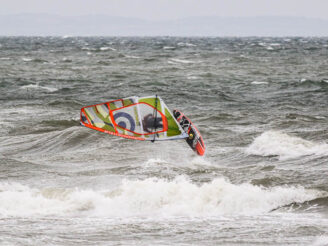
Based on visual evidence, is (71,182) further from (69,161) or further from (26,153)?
(26,153)

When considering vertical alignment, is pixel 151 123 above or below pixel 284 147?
above

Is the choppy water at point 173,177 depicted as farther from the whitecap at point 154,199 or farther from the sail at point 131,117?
the sail at point 131,117

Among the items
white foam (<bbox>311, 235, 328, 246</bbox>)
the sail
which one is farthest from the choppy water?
the sail

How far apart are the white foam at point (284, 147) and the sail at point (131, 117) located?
273cm

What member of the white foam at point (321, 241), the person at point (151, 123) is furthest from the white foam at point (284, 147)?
the white foam at point (321, 241)

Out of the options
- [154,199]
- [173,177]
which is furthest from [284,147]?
[154,199]

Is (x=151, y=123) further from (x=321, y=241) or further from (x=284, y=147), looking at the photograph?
(x=321, y=241)

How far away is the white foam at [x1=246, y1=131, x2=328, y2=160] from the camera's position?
16.4 meters

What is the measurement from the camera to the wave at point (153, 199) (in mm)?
11477

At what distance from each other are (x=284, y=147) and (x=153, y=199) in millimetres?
5988

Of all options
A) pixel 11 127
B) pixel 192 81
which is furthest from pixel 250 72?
pixel 11 127

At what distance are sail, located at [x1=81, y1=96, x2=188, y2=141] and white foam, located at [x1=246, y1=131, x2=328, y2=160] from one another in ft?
8.95

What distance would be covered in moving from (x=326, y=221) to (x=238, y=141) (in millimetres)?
7909

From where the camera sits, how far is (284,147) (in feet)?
55.6
